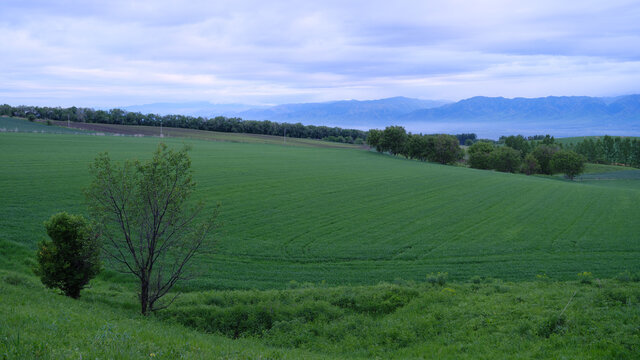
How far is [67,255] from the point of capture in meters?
17.7

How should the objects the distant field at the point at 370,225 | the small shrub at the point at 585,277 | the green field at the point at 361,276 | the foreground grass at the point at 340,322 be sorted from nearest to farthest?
the foreground grass at the point at 340,322, the green field at the point at 361,276, the small shrub at the point at 585,277, the distant field at the point at 370,225

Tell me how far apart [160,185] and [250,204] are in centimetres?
2561

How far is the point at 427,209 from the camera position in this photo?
45.6 metres

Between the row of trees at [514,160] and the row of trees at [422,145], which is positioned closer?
the row of trees at [514,160]

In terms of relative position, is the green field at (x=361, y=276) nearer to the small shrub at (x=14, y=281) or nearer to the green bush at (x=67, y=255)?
the small shrub at (x=14, y=281)

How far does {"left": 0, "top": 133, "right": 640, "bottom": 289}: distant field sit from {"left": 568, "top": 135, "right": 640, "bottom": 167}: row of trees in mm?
108036

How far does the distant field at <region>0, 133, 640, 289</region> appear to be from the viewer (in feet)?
85.0

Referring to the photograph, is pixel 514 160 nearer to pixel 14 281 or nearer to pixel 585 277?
pixel 585 277

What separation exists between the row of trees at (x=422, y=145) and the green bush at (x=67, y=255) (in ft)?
398

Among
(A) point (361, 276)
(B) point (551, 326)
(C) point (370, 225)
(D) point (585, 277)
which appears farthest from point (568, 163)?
(B) point (551, 326)

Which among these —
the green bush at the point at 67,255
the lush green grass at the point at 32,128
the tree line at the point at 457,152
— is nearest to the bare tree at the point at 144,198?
the green bush at the point at 67,255

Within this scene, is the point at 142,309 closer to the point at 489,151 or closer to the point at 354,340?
the point at 354,340

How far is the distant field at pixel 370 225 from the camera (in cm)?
2591

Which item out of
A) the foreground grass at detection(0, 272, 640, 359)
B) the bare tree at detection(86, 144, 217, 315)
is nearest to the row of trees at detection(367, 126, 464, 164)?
the foreground grass at detection(0, 272, 640, 359)
